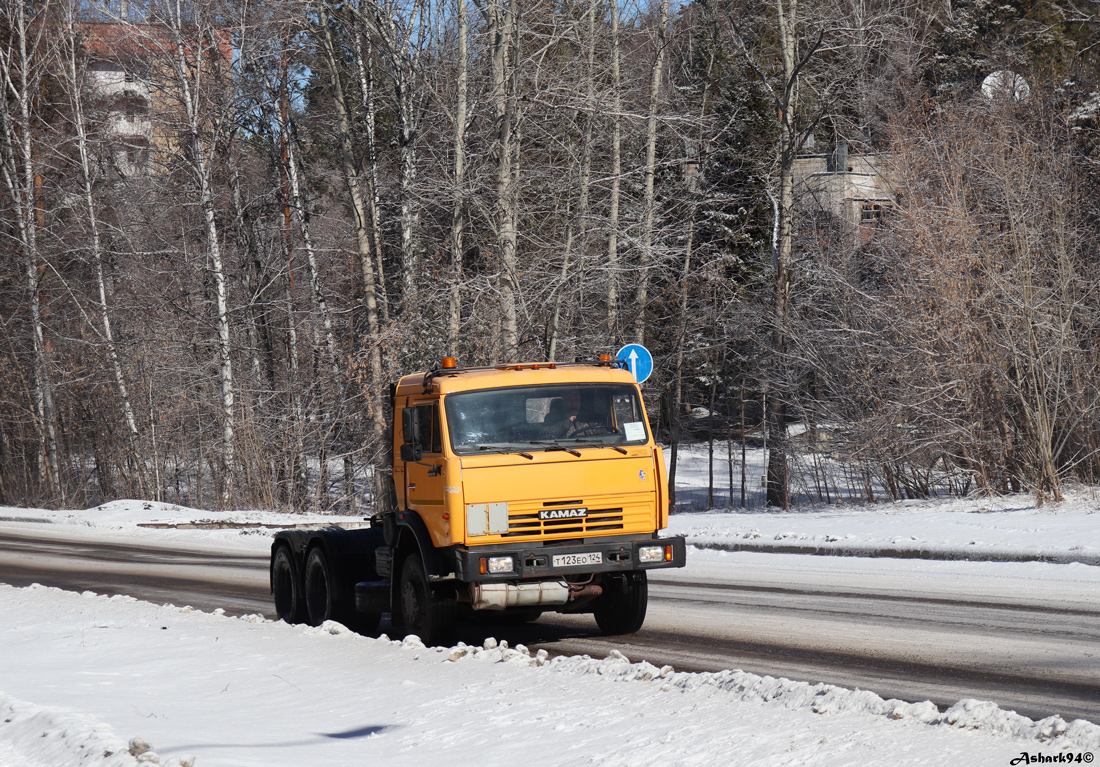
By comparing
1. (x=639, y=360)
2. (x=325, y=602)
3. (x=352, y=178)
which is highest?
(x=352, y=178)

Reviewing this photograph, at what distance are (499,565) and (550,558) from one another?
1.44ft

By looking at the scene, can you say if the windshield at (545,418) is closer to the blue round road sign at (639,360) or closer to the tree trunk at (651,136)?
the blue round road sign at (639,360)

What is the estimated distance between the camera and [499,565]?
928 cm

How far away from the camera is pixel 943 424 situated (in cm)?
2173

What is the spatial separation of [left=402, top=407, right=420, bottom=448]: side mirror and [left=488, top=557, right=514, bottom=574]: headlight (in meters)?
1.26

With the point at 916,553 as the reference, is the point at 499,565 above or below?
above

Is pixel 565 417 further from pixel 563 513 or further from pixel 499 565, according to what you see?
pixel 499 565

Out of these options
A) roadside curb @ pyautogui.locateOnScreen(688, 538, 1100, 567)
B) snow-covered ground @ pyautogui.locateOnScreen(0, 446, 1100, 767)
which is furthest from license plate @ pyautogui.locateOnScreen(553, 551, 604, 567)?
roadside curb @ pyautogui.locateOnScreen(688, 538, 1100, 567)

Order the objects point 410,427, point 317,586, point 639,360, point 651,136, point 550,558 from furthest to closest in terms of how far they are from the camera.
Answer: point 651,136 → point 639,360 → point 317,586 → point 410,427 → point 550,558

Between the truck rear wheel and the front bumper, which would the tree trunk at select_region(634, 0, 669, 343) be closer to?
the truck rear wheel

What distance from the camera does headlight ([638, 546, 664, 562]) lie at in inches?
381

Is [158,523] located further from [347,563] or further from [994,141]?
[994,141]

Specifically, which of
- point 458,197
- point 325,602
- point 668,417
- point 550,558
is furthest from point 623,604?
point 458,197

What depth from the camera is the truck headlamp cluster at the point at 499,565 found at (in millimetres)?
9250
